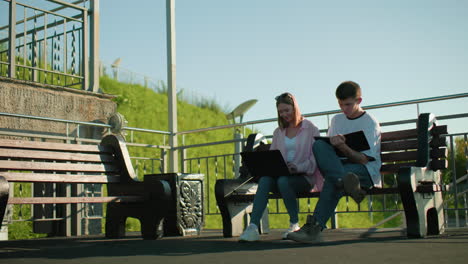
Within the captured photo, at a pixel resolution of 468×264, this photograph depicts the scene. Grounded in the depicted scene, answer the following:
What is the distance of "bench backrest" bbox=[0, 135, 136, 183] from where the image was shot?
4.05 m

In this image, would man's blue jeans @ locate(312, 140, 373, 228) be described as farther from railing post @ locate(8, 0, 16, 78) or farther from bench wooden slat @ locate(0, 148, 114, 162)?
railing post @ locate(8, 0, 16, 78)

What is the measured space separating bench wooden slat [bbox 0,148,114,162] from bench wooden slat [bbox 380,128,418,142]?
235 centimetres

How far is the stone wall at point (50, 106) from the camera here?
6.83 metres

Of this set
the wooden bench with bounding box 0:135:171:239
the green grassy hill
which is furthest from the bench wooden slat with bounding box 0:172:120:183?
the green grassy hill

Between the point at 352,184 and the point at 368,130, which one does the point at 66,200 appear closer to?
the point at 352,184

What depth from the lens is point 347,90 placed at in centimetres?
383

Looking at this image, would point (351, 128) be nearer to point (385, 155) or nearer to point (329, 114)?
point (385, 155)

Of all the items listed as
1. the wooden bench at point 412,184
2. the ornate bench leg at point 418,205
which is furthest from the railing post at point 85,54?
the ornate bench leg at point 418,205

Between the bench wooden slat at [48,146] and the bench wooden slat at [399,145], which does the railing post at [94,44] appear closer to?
the bench wooden slat at [48,146]

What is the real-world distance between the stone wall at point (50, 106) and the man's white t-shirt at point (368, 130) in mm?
4135

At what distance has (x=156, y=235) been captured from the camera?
14.9 ft

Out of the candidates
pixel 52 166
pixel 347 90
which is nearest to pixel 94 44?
pixel 52 166

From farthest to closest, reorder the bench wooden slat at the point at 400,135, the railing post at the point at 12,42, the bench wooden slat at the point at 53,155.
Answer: the railing post at the point at 12,42 < the bench wooden slat at the point at 400,135 < the bench wooden slat at the point at 53,155

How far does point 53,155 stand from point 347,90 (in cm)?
232
